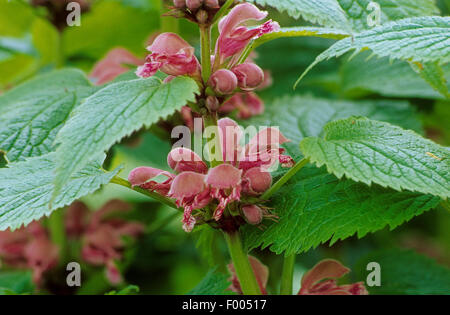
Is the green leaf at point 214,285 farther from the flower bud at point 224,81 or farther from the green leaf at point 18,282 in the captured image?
the green leaf at point 18,282

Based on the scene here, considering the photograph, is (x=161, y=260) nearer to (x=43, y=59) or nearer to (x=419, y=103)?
(x=43, y=59)

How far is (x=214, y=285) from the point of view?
0.71 meters

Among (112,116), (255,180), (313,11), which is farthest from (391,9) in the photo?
(112,116)

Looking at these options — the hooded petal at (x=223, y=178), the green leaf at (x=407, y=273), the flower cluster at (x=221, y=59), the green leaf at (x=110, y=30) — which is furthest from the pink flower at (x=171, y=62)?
the green leaf at (x=110, y=30)

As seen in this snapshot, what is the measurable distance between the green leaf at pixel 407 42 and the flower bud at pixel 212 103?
9cm

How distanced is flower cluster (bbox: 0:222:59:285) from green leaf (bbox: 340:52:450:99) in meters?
0.64

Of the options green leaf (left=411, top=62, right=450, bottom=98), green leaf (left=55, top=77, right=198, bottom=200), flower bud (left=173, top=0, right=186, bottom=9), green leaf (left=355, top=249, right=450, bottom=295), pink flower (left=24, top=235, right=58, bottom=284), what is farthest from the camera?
pink flower (left=24, top=235, right=58, bottom=284)

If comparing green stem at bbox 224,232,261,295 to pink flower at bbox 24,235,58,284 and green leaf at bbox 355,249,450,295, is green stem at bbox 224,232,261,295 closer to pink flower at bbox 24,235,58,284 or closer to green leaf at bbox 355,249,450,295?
green leaf at bbox 355,249,450,295

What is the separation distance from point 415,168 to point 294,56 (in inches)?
37.9

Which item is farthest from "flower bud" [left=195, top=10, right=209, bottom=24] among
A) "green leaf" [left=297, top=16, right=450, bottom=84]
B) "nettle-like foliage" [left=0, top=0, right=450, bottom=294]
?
"green leaf" [left=297, top=16, right=450, bottom=84]

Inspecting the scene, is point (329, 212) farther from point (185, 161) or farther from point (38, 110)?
point (38, 110)

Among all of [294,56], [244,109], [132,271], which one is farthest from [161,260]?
[294,56]

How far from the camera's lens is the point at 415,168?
549 mm

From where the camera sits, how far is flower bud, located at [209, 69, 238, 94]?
561 millimetres
